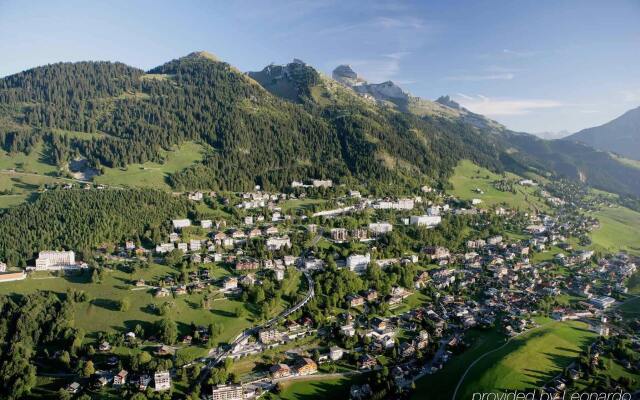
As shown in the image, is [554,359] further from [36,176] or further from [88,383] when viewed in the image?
[36,176]

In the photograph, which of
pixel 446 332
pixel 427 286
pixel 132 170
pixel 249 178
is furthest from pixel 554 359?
pixel 132 170

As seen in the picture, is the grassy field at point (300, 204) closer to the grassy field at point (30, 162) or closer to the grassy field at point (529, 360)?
the grassy field at point (529, 360)

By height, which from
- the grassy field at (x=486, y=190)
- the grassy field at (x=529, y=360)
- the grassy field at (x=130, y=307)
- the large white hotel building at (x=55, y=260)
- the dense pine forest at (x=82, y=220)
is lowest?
the grassy field at (x=529, y=360)

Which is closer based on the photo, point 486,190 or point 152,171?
point 152,171

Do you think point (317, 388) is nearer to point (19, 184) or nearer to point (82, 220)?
point (82, 220)

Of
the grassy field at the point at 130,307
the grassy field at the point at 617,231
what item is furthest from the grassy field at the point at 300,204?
the grassy field at the point at 617,231

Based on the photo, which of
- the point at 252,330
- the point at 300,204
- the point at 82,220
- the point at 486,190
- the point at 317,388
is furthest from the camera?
the point at 486,190

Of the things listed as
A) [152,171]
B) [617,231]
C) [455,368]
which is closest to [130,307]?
[455,368]
